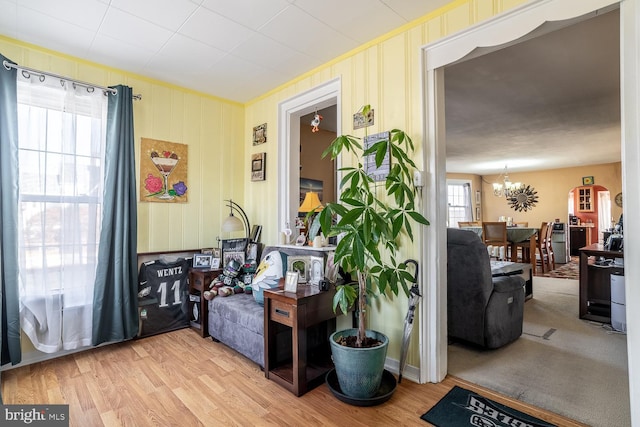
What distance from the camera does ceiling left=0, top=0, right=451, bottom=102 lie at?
206 cm

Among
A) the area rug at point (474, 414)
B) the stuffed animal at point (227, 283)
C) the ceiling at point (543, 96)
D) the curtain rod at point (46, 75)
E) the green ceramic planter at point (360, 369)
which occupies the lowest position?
the area rug at point (474, 414)

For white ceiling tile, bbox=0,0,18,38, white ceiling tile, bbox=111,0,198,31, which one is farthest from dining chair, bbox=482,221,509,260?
white ceiling tile, bbox=0,0,18,38

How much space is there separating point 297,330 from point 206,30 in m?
2.23

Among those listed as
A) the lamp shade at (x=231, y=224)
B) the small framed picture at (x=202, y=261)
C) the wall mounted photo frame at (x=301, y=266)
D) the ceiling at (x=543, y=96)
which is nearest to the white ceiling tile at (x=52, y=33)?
the lamp shade at (x=231, y=224)

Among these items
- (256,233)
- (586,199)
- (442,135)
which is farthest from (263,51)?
(586,199)

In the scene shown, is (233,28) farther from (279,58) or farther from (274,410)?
(274,410)

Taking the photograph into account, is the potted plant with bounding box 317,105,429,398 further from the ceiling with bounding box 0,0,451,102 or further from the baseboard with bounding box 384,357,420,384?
the ceiling with bounding box 0,0,451,102

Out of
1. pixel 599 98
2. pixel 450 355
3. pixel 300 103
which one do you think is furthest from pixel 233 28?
pixel 599 98

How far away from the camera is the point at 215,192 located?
362 cm

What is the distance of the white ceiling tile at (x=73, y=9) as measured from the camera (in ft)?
6.64

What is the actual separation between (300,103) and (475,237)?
6.76 feet

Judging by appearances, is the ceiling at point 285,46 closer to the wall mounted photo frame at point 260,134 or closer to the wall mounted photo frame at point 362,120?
the wall mounted photo frame at point 260,134

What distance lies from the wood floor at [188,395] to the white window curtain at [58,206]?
36 cm

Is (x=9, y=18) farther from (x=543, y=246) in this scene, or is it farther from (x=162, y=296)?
(x=543, y=246)
